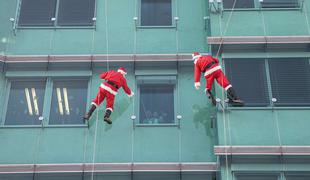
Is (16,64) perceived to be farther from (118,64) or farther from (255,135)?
(255,135)

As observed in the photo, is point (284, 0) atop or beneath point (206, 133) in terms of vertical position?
atop

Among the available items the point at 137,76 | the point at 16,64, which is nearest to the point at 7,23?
the point at 16,64

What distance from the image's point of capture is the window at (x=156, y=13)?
17.2 m

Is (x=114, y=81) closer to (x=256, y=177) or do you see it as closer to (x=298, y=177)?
(x=256, y=177)

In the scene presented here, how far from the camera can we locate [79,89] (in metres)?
15.9

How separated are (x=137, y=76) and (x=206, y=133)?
2.79m

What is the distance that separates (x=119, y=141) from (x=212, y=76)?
3.12m

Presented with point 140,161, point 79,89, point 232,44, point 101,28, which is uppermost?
point 101,28

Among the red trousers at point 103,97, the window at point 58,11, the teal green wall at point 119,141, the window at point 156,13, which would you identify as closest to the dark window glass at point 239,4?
the window at point 156,13

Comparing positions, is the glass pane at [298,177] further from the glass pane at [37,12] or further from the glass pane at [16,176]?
the glass pane at [37,12]

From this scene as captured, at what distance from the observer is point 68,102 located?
15648 millimetres

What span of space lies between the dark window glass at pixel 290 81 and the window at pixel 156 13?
3.93 metres

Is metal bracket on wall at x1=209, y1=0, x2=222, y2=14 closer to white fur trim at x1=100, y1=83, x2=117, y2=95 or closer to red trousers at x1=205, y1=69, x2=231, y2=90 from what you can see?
red trousers at x1=205, y1=69, x2=231, y2=90

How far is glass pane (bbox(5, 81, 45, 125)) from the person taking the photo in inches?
605
